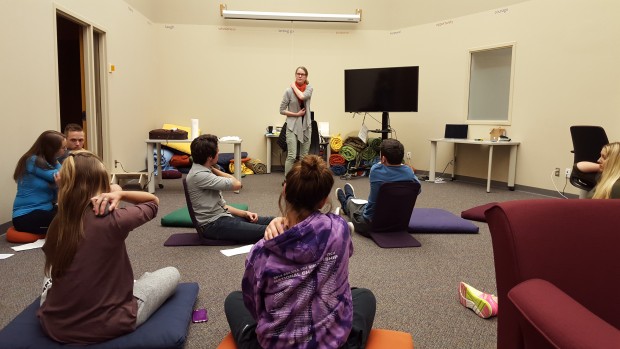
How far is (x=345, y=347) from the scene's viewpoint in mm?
1507

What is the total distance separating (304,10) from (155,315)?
6.89 metres

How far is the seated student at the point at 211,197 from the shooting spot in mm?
3293

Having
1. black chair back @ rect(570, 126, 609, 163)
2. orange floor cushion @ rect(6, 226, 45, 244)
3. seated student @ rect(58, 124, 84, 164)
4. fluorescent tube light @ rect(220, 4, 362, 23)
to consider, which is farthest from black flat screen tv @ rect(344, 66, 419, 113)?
orange floor cushion @ rect(6, 226, 45, 244)

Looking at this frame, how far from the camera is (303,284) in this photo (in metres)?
1.37

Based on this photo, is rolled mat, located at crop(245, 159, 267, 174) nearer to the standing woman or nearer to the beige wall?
the beige wall

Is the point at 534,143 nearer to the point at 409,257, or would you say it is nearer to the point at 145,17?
the point at 409,257

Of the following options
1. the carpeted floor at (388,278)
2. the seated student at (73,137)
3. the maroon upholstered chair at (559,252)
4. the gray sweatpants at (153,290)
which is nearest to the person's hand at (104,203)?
the gray sweatpants at (153,290)

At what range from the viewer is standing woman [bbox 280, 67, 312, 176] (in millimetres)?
5973

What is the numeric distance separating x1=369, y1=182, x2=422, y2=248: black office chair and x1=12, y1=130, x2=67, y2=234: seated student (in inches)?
100

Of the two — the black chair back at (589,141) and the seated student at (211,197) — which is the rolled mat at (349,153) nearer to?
the black chair back at (589,141)

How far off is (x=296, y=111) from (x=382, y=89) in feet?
5.67

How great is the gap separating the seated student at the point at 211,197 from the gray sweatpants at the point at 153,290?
1.14 metres

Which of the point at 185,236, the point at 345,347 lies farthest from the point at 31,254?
the point at 345,347

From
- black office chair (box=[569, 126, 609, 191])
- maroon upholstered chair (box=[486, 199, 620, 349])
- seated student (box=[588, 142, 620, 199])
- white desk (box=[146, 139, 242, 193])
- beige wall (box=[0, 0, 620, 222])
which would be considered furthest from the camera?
white desk (box=[146, 139, 242, 193])
